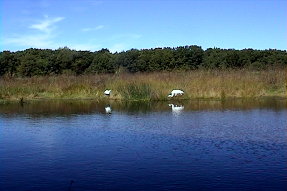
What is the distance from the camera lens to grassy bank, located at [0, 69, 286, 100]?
20641 millimetres

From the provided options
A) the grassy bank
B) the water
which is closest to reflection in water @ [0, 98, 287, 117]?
the water

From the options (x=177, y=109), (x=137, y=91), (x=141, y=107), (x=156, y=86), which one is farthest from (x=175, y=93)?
(x=177, y=109)

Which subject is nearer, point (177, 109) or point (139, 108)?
point (177, 109)

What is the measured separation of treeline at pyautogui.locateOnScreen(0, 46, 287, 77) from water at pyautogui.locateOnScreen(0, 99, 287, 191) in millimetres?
29350

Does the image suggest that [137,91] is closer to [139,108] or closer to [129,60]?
[139,108]

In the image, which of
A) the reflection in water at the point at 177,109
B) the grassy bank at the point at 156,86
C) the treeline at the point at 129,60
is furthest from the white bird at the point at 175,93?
the treeline at the point at 129,60

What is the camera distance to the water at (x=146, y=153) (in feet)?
19.5

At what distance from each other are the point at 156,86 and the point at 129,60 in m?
24.9

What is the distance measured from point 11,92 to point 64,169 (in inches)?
696

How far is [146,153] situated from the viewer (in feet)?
25.5

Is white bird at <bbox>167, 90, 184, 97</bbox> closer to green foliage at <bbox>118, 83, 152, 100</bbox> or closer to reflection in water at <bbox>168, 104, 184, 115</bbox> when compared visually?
green foliage at <bbox>118, 83, 152, 100</bbox>

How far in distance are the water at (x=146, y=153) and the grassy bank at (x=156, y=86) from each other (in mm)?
7646

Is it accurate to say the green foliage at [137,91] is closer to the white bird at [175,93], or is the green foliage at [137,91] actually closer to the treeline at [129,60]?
the white bird at [175,93]

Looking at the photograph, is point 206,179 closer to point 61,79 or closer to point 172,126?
point 172,126
